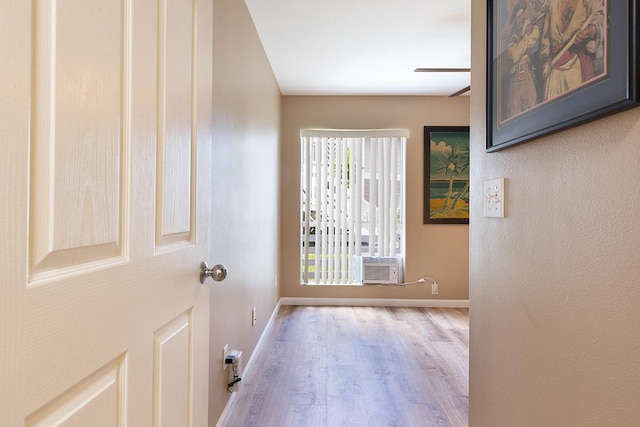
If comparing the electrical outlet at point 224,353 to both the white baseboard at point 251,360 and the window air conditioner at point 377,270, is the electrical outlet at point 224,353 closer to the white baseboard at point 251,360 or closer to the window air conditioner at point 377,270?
the white baseboard at point 251,360

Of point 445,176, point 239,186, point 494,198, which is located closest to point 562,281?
point 494,198

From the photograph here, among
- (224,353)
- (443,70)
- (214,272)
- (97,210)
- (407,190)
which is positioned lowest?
(224,353)

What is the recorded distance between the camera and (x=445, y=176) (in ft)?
14.3

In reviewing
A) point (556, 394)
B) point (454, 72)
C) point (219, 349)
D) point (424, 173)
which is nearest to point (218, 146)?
point (219, 349)

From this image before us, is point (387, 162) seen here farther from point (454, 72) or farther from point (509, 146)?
point (509, 146)

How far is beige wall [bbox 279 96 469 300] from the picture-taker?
4375mm

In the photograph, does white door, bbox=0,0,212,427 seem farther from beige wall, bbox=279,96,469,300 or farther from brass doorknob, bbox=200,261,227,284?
beige wall, bbox=279,96,469,300

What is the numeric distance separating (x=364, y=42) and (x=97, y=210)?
2866 mm

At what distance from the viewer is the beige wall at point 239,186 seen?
180 centimetres

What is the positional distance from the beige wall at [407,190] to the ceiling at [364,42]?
0.84 feet

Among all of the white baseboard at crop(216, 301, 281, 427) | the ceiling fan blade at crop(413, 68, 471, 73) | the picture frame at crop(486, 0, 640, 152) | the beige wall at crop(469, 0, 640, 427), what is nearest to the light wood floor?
the white baseboard at crop(216, 301, 281, 427)

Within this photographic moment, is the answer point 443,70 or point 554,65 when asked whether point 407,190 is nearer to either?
point 443,70

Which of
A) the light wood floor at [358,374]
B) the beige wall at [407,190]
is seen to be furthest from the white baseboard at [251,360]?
the beige wall at [407,190]

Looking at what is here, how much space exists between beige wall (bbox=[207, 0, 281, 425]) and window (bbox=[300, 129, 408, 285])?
994 millimetres
